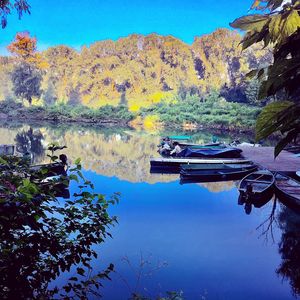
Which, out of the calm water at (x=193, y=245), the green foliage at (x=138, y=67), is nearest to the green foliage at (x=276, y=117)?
the calm water at (x=193, y=245)

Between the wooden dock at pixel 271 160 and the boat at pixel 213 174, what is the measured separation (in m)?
1.56

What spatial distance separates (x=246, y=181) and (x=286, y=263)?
16.2 feet

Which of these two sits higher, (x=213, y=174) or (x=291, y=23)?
(x=291, y=23)

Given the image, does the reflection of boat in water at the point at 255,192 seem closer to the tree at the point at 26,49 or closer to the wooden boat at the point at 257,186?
the wooden boat at the point at 257,186

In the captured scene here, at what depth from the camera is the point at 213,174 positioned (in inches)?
571

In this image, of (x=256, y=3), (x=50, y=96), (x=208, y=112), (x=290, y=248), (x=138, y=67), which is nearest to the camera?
(x=256, y=3)

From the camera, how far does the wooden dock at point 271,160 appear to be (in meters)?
15.3

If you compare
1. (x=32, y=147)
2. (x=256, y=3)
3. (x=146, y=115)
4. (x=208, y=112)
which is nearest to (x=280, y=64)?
(x=256, y=3)

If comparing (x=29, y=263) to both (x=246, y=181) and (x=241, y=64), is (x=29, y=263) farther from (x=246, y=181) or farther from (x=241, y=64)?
(x=241, y=64)

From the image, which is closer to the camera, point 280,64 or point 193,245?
point 280,64

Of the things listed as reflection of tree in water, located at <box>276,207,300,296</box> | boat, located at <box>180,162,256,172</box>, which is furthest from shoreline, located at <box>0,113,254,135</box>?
reflection of tree in water, located at <box>276,207,300,296</box>

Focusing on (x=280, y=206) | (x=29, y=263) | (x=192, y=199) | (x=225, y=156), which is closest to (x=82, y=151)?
(x=225, y=156)

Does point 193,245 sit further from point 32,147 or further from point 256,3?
point 32,147

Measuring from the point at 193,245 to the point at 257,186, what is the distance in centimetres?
444
